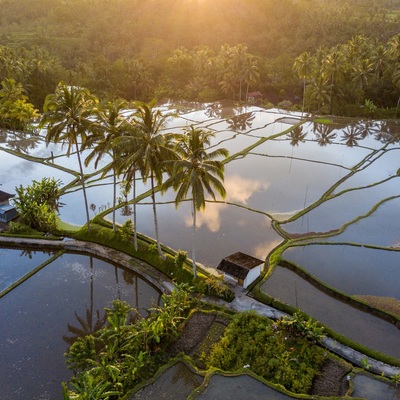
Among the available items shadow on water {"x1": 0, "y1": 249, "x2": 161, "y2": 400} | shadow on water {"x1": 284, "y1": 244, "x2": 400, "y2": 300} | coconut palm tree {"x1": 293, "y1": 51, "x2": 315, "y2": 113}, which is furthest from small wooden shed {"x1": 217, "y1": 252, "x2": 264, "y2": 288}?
coconut palm tree {"x1": 293, "y1": 51, "x2": 315, "y2": 113}

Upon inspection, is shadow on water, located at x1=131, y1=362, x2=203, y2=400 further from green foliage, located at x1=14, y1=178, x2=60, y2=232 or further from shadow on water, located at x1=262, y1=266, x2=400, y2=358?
green foliage, located at x1=14, y1=178, x2=60, y2=232

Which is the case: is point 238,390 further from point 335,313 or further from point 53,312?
point 53,312

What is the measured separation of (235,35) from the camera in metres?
107

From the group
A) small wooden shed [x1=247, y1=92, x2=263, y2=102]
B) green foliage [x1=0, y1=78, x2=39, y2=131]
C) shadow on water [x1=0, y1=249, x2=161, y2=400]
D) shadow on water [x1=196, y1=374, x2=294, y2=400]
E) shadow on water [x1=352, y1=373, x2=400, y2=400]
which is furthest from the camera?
small wooden shed [x1=247, y1=92, x2=263, y2=102]

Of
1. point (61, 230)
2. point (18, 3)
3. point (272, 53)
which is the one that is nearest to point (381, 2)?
point (272, 53)

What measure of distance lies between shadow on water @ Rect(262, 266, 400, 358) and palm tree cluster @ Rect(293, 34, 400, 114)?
161 feet

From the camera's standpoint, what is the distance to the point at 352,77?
69062mm

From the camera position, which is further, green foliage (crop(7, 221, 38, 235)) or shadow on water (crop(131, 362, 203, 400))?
green foliage (crop(7, 221, 38, 235))

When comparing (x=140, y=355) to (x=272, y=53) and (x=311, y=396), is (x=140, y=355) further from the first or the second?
(x=272, y=53)

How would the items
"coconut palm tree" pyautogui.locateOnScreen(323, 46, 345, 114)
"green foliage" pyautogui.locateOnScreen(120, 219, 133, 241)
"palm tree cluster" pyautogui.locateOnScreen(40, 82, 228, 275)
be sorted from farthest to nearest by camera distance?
1. "coconut palm tree" pyautogui.locateOnScreen(323, 46, 345, 114)
2. "green foliage" pyautogui.locateOnScreen(120, 219, 133, 241)
3. "palm tree cluster" pyautogui.locateOnScreen(40, 82, 228, 275)

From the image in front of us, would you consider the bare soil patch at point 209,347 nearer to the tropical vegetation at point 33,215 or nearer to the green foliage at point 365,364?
the green foliage at point 365,364

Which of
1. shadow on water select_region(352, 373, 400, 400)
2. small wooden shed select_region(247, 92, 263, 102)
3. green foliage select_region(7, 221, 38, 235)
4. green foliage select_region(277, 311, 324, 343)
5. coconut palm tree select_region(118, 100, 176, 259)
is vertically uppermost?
coconut palm tree select_region(118, 100, 176, 259)

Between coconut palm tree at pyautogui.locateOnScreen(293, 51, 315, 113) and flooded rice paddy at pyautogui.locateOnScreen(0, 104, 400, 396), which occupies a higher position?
coconut palm tree at pyautogui.locateOnScreen(293, 51, 315, 113)

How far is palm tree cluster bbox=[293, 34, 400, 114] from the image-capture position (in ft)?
216
